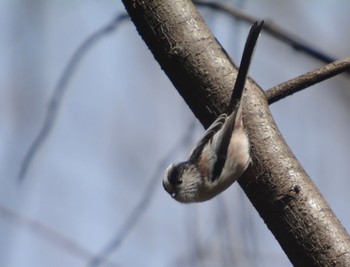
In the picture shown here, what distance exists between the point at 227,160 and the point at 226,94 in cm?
137

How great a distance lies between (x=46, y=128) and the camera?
233 cm

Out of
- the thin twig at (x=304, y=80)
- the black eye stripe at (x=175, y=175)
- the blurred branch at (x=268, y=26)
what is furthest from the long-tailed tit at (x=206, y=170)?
the thin twig at (x=304, y=80)

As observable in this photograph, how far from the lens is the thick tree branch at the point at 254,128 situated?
5.12 ft

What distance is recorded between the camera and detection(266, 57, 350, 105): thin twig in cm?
182

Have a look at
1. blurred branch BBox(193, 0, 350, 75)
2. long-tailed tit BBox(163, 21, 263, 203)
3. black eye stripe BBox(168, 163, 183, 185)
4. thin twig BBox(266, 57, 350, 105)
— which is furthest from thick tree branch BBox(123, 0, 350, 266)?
black eye stripe BBox(168, 163, 183, 185)

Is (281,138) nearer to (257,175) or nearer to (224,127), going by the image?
(257,175)

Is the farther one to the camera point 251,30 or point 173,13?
point 251,30

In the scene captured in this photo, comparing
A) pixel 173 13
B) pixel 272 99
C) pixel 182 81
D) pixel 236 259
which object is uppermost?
pixel 173 13

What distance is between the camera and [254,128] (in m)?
1.75

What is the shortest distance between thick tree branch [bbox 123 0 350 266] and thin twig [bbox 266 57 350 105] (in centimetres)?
7

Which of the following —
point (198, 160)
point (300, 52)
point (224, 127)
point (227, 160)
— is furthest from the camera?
point (198, 160)

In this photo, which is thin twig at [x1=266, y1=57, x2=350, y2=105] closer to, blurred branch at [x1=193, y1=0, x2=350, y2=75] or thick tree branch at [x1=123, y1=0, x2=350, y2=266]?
thick tree branch at [x1=123, y1=0, x2=350, y2=266]

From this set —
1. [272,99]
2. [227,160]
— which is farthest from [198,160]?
[272,99]

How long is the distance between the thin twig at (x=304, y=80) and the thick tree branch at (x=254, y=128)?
66 mm
